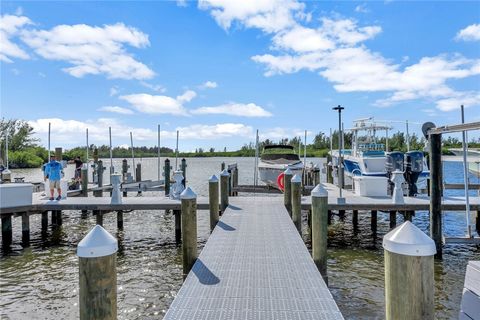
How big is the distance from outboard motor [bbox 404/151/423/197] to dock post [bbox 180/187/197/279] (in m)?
10.8

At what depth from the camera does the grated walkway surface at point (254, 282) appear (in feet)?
13.3

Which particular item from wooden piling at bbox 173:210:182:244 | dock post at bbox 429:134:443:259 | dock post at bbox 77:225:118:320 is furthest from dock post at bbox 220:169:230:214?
dock post at bbox 77:225:118:320

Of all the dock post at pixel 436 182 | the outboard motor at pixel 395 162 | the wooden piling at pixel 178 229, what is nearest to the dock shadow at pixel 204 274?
the dock post at pixel 436 182

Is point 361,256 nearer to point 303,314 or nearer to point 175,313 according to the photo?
point 303,314

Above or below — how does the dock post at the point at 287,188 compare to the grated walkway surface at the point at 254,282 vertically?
above

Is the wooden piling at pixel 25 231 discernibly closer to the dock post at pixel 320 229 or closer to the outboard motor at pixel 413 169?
the dock post at pixel 320 229

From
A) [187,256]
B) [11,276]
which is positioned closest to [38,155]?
[11,276]

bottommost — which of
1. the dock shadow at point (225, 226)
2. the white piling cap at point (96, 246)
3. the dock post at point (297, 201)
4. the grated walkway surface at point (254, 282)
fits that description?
the grated walkway surface at point (254, 282)

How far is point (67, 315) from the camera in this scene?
676 centimetres

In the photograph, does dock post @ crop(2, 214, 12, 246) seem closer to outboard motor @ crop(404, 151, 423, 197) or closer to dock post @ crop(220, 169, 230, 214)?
dock post @ crop(220, 169, 230, 214)

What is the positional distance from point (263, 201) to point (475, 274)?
8976 mm

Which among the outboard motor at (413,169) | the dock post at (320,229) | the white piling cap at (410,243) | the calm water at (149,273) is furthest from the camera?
the outboard motor at (413,169)

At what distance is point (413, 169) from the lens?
48.7ft

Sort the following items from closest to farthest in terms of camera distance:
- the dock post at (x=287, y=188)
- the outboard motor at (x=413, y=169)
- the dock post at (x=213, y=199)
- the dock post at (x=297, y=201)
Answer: the dock post at (x=213, y=199), the dock post at (x=297, y=201), the dock post at (x=287, y=188), the outboard motor at (x=413, y=169)
